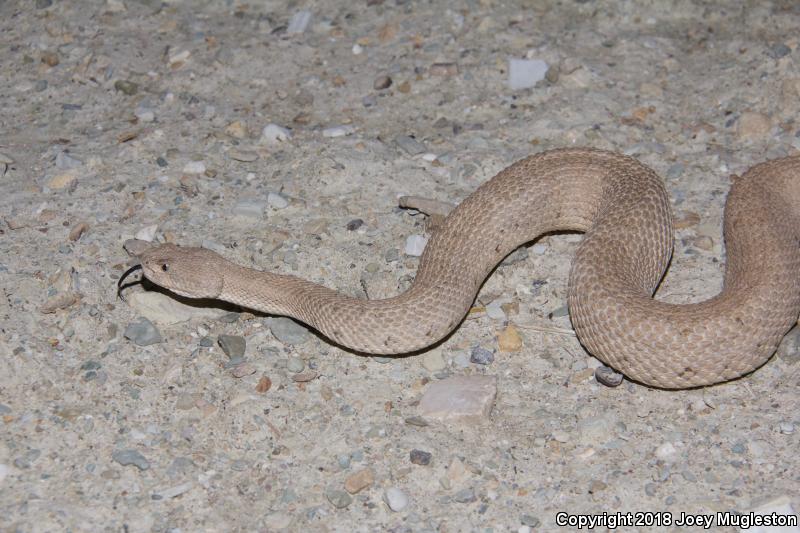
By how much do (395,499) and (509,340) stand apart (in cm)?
154

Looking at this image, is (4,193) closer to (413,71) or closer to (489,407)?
(413,71)

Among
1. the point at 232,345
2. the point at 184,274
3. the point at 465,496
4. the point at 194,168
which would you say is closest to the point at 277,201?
the point at 194,168

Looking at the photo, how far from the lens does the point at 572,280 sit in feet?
19.9

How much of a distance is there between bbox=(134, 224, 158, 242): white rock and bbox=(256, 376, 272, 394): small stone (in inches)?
68.0

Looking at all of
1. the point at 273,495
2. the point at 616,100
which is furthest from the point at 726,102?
the point at 273,495

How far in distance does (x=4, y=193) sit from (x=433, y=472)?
14.1 feet

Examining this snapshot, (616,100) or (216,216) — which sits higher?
(616,100)

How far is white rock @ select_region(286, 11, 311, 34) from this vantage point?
9.09m

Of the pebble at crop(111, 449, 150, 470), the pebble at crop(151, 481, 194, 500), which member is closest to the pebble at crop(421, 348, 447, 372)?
the pebble at crop(151, 481, 194, 500)

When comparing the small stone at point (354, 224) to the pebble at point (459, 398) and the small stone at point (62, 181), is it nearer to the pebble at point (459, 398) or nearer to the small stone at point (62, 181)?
the pebble at point (459, 398)

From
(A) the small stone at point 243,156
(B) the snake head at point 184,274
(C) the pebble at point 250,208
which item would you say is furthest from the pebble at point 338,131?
(B) the snake head at point 184,274

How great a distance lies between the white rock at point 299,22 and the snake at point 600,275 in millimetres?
3280

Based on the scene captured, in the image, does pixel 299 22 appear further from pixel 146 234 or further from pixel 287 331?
pixel 287 331

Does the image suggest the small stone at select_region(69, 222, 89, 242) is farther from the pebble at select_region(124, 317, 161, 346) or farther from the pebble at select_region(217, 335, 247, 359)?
the pebble at select_region(217, 335, 247, 359)
